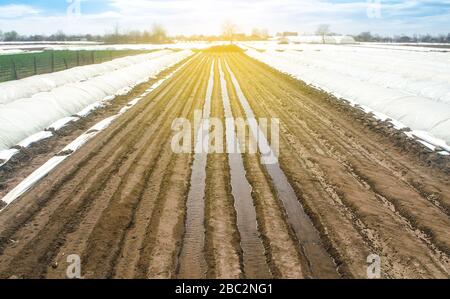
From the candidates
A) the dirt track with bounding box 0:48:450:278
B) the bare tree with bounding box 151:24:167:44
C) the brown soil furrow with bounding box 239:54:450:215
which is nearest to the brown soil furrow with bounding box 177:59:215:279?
the dirt track with bounding box 0:48:450:278

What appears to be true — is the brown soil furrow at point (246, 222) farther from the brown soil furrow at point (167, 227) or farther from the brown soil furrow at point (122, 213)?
the brown soil furrow at point (122, 213)

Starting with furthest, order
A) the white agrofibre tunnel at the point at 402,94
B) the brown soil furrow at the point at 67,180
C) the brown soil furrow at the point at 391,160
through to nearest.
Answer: the white agrofibre tunnel at the point at 402,94
the brown soil furrow at the point at 391,160
the brown soil furrow at the point at 67,180

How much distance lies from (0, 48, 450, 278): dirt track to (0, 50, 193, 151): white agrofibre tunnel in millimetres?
2274

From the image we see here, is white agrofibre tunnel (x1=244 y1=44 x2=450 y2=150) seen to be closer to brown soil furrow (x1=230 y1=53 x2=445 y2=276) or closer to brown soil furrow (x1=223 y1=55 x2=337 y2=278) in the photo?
brown soil furrow (x1=230 y1=53 x2=445 y2=276)

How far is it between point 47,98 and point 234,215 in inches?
436

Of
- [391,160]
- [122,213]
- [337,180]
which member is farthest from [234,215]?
[391,160]

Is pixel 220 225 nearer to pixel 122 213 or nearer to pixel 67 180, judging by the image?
pixel 122 213

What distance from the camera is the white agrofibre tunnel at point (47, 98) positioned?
1193cm

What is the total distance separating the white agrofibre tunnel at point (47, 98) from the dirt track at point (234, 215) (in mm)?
2274

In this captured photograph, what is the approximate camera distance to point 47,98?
49.7ft

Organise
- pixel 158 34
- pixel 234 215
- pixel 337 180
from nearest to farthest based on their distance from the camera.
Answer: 1. pixel 234 215
2. pixel 337 180
3. pixel 158 34


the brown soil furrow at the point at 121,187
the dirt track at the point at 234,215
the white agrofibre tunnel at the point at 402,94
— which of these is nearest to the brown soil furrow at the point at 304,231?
the dirt track at the point at 234,215

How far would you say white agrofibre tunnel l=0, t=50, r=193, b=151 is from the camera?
11.9 meters

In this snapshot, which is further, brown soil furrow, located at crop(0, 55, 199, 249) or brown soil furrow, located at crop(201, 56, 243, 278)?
brown soil furrow, located at crop(0, 55, 199, 249)
